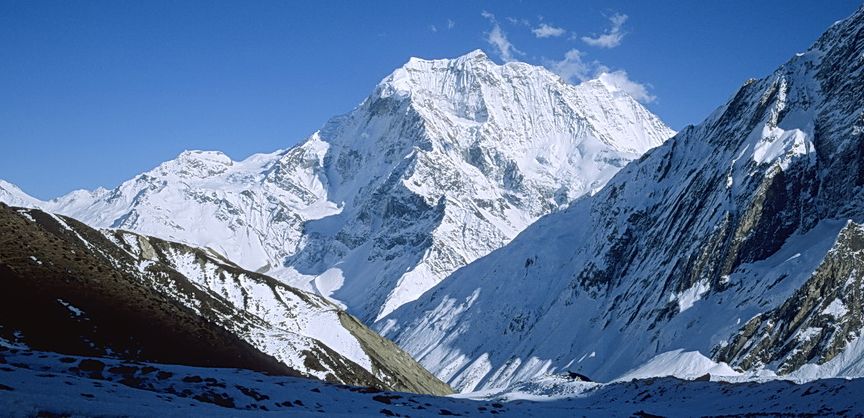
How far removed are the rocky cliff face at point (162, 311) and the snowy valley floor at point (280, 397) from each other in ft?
61.3

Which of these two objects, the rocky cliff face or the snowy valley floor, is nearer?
the snowy valley floor

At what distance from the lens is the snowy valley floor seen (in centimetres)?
3189

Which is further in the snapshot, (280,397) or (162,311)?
(162,311)

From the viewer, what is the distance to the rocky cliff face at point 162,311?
67.2 meters

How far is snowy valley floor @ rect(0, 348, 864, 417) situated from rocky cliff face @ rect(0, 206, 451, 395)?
18.7 m

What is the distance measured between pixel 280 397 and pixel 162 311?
4286cm

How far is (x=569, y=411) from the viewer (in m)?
65.2

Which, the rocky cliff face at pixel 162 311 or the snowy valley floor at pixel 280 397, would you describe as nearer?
the snowy valley floor at pixel 280 397

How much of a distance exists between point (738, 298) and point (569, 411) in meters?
134

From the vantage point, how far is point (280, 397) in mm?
46344

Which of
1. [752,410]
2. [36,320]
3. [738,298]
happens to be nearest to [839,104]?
[738,298]

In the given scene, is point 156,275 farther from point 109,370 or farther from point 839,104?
point 839,104

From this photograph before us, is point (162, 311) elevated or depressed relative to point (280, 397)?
elevated

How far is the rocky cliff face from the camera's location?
6725 cm
